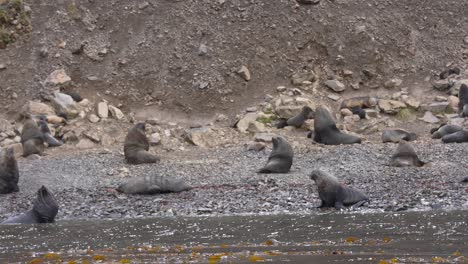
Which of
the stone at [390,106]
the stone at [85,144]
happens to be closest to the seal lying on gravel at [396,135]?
the stone at [390,106]

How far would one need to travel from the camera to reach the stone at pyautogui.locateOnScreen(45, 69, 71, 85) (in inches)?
860

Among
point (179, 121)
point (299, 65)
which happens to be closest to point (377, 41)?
point (299, 65)

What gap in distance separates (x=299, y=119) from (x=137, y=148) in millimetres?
4434

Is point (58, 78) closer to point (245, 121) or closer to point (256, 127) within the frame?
point (245, 121)

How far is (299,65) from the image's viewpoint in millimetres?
22766

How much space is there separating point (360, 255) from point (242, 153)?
31.2ft

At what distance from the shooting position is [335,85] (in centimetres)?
2214

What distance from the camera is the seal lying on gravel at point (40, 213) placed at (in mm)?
12672

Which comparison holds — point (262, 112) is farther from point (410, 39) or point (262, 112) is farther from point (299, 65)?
point (410, 39)

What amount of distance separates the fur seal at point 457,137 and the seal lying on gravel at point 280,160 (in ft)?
12.9

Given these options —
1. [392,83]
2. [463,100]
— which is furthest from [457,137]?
[392,83]

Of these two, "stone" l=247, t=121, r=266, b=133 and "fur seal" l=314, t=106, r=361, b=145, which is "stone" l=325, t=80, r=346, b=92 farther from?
"fur seal" l=314, t=106, r=361, b=145

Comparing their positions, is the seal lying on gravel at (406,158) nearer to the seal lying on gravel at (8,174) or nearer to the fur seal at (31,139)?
the seal lying on gravel at (8,174)

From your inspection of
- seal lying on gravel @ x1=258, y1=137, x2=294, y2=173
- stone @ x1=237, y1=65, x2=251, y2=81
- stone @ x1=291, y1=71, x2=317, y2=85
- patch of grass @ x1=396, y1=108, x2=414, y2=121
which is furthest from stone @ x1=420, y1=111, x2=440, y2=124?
seal lying on gravel @ x1=258, y1=137, x2=294, y2=173
